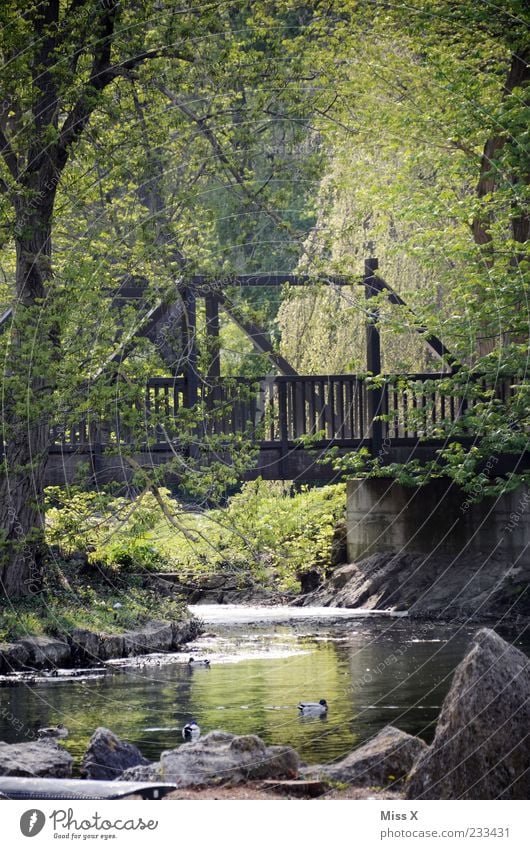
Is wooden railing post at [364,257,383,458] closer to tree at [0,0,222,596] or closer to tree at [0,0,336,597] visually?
tree at [0,0,336,597]

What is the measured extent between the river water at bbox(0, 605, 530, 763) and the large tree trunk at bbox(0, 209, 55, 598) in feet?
6.38

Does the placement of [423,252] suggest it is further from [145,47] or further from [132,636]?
[132,636]

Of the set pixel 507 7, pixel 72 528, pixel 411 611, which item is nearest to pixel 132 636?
pixel 72 528

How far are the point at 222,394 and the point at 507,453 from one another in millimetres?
4785

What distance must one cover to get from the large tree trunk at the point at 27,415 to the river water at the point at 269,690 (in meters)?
1.94

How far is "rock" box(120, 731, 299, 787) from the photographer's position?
8602 mm

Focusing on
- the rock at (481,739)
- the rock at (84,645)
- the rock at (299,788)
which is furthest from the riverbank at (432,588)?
the rock at (299,788)

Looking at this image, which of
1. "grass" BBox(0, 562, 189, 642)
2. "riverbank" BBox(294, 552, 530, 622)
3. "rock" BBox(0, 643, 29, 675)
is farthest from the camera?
"riverbank" BBox(294, 552, 530, 622)

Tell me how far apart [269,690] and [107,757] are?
3768mm

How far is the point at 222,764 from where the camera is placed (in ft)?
28.6

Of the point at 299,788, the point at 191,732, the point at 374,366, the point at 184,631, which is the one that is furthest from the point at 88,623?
the point at 299,788

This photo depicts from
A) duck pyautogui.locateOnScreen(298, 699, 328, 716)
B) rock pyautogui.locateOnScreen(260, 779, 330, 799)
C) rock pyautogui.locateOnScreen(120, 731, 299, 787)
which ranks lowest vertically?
duck pyautogui.locateOnScreen(298, 699, 328, 716)

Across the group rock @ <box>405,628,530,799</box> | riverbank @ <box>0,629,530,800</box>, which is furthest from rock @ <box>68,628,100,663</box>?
rock @ <box>405,628,530,799</box>

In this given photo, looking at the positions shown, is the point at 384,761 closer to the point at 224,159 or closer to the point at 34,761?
the point at 34,761
